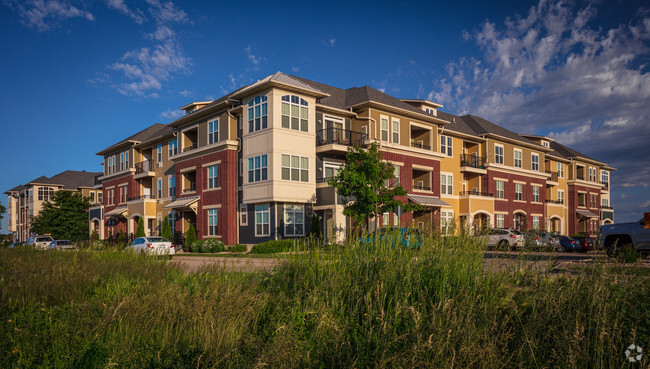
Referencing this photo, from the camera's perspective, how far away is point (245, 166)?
106 feet

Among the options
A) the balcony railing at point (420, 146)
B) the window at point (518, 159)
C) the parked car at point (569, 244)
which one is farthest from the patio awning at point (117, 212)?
the window at point (518, 159)

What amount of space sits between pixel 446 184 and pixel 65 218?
44.0 meters

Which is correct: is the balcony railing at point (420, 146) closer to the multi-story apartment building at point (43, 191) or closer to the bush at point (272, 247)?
the bush at point (272, 247)

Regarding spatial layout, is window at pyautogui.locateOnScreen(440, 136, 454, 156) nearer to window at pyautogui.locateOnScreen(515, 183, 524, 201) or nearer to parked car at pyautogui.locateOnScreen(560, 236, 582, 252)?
window at pyautogui.locateOnScreen(515, 183, 524, 201)

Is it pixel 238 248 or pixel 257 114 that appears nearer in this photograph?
pixel 238 248

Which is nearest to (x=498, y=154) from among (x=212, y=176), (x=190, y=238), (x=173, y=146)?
(x=212, y=176)

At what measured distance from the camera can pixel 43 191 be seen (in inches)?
2968

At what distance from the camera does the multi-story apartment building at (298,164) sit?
101 ft

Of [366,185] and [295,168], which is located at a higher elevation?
[295,168]

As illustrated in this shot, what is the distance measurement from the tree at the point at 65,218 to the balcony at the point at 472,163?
1705 inches

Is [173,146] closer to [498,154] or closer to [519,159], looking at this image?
[498,154]

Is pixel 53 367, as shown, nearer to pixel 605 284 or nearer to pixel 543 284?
pixel 543 284

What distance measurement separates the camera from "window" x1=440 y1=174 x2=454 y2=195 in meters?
41.9

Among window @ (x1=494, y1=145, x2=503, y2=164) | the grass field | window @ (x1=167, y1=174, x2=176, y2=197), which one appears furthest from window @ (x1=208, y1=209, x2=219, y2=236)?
window @ (x1=494, y1=145, x2=503, y2=164)
